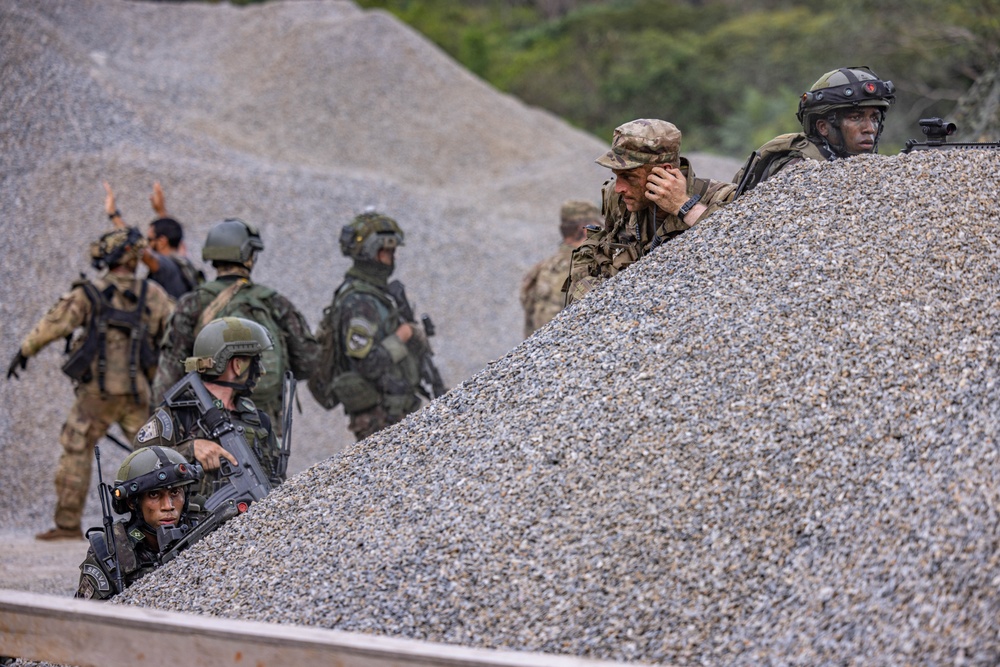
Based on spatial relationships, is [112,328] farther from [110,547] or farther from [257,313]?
[110,547]

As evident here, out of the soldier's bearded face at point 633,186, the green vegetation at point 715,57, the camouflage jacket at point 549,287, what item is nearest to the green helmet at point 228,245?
the camouflage jacket at point 549,287

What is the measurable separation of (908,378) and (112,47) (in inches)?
912

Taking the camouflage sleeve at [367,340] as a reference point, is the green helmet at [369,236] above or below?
above

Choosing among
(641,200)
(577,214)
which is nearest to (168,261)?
(577,214)

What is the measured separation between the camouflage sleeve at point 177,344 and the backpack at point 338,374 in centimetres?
99

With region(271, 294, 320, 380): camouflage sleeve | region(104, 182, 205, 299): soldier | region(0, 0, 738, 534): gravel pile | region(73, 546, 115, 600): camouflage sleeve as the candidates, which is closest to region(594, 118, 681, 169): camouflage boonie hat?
region(271, 294, 320, 380): camouflage sleeve

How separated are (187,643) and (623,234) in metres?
3.01

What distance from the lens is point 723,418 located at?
421 centimetres

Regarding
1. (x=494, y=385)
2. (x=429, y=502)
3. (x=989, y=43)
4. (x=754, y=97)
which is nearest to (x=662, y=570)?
(x=429, y=502)

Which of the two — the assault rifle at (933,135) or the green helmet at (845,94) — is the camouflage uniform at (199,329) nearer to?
the green helmet at (845,94)

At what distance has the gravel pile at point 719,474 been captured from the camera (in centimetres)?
359

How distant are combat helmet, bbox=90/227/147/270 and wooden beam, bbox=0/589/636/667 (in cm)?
→ 508

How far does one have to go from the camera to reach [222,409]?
5.75 m

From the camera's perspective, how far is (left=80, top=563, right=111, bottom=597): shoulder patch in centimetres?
488
